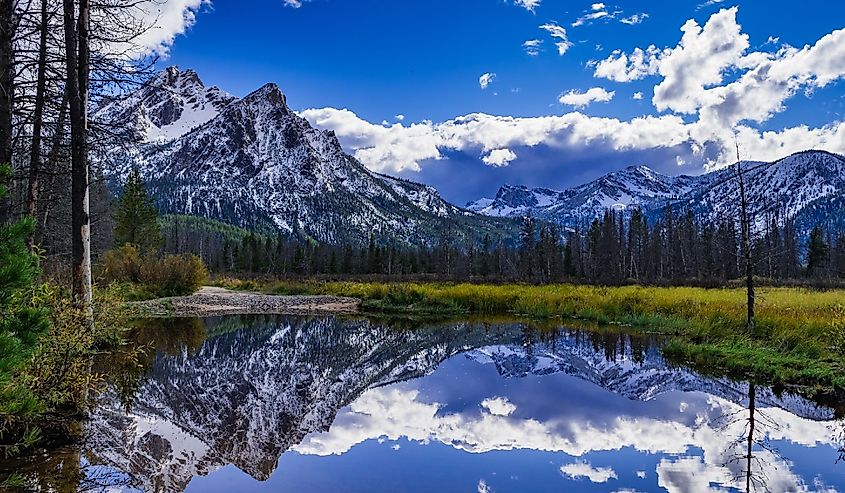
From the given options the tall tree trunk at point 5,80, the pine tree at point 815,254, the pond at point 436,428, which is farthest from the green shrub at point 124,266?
the pine tree at point 815,254

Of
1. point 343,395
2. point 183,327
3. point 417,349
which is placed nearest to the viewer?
point 343,395

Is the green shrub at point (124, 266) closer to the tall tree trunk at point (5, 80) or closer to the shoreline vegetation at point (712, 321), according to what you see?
the shoreline vegetation at point (712, 321)

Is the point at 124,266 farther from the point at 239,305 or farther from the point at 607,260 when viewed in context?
the point at 607,260

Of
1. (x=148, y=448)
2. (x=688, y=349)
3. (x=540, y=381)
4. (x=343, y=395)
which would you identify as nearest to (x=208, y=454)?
(x=148, y=448)

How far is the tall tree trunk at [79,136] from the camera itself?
31.2 ft

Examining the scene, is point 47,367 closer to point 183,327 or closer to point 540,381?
point 540,381

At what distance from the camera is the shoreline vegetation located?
509 inches

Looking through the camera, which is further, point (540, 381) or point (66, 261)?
point (66, 261)

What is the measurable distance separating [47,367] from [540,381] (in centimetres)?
1043

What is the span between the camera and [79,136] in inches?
381

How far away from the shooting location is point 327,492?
6.51m

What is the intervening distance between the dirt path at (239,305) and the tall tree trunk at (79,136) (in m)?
18.1

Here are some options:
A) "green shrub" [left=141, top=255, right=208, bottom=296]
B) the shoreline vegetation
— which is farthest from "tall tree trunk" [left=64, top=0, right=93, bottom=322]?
"green shrub" [left=141, top=255, right=208, bottom=296]

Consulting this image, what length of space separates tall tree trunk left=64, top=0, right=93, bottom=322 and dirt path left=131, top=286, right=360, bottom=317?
18084mm
